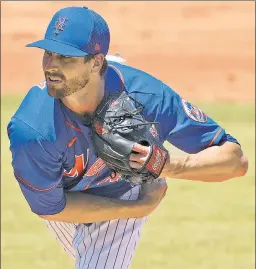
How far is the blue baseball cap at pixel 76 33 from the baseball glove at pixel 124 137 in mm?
292

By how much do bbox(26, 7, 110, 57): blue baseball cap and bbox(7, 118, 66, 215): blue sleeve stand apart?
0.47 m

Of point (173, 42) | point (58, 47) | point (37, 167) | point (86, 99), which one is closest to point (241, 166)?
point (86, 99)

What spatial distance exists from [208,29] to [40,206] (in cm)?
1594

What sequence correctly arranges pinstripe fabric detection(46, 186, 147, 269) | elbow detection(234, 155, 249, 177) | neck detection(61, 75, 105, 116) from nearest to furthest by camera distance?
neck detection(61, 75, 105, 116), elbow detection(234, 155, 249, 177), pinstripe fabric detection(46, 186, 147, 269)

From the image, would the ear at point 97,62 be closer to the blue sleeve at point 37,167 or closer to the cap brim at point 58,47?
the cap brim at point 58,47

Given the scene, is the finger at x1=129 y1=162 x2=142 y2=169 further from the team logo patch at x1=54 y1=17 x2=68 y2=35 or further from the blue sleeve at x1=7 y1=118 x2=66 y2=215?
the team logo patch at x1=54 y1=17 x2=68 y2=35

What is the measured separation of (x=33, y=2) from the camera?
21.9 metres

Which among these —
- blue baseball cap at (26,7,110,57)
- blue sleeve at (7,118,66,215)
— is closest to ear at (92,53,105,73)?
blue baseball cap at (26,7,110,57)

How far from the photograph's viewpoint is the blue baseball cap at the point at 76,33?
14.5ft

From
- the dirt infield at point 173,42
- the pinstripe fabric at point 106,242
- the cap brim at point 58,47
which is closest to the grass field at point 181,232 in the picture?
the pinstripe fabric at point 106,242

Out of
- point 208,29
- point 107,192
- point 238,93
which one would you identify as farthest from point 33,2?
point 107,192

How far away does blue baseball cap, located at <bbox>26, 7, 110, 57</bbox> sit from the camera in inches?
173

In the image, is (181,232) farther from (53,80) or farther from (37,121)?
(53,80)

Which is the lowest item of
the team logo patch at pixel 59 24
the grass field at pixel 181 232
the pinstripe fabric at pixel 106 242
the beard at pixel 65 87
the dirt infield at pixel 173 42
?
the dirt infield at pixel 173 42
